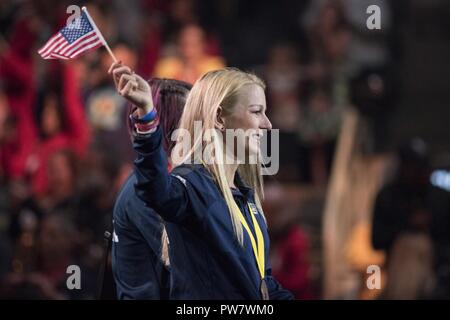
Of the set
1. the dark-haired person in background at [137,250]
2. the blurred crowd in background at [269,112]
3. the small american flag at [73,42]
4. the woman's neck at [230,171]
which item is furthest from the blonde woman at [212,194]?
the blurred crowd in background at [269,112]

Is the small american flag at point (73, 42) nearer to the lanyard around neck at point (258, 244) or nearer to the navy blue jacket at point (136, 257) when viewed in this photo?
the navy blue jacket at point (136, 257)

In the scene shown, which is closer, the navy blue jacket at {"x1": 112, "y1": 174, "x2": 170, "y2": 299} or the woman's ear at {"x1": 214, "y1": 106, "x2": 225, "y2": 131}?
the woman's ear at {"x1": 214, "y1": 106, "x2": 225, "y2": 131}

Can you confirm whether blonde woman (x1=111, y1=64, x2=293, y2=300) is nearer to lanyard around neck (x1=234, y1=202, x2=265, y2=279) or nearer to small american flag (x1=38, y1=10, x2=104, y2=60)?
lanyard around neck (x1=234, y1=202, x2=265, y2=279)

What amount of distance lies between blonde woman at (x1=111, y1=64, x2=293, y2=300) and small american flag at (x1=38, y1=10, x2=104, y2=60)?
549 millimetres

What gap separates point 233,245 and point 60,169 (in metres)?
6.33

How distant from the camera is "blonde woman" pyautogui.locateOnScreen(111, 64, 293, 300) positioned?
4.46m

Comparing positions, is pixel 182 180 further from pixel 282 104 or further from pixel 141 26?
pixel 141 26

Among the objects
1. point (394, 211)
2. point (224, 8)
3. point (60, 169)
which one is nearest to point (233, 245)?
point (394, 211)

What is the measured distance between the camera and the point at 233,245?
4621mm

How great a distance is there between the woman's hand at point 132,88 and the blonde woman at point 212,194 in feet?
0.12

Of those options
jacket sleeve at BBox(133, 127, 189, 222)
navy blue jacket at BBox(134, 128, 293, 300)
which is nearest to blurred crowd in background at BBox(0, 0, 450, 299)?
navy blue jacket at BBox(134, 128, 293, 300)

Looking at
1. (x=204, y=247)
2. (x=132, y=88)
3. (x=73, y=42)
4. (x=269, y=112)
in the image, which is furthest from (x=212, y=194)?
(x=269, y=112)

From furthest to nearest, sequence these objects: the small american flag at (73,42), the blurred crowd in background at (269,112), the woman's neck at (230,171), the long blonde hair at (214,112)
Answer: the blurred crowd in background at (269,112), the small american flag at (73,42), the woman's neck at (230,171), the long blonde hair at (214,112)

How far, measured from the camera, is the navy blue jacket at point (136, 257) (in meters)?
5.18
